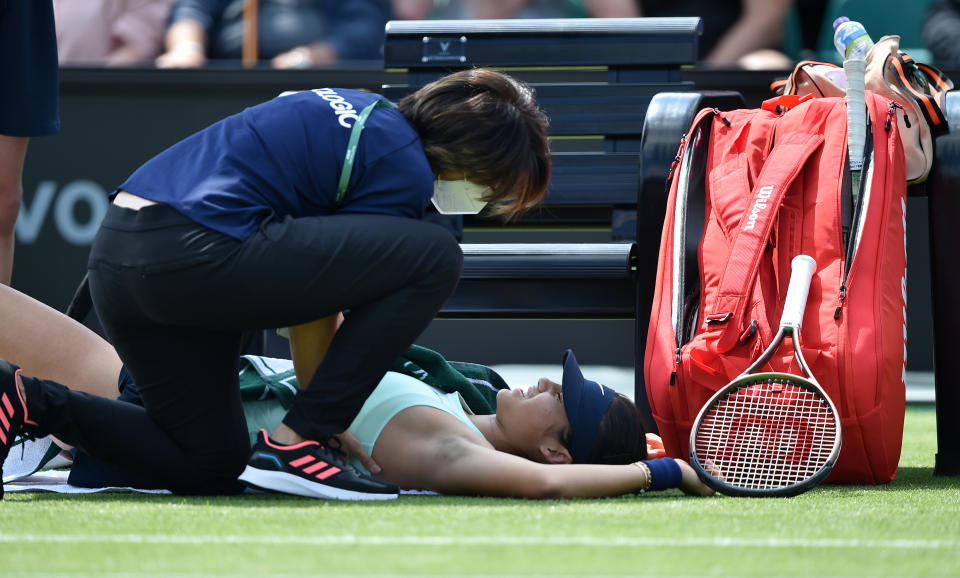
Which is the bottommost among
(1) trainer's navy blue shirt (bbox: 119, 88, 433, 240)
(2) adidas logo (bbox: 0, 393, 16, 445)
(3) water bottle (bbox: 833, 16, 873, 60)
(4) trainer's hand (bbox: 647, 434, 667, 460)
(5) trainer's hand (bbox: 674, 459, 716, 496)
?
(4) trainer's hand (bbox: 647, 434, 667, 460)

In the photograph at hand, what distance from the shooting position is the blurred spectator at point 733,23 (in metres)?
5.50

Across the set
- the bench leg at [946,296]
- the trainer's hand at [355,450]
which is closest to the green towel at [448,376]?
the trainer's hand at [355,450]

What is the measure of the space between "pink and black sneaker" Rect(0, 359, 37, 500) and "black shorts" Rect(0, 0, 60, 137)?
1324 mm

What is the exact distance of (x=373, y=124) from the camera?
8.31 ft

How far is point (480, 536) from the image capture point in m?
2.06

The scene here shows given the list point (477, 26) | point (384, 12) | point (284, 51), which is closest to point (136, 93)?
point (284, 51)

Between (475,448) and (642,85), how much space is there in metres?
2.17

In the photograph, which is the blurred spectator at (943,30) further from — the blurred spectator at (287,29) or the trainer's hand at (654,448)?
the trainer's hand at (654,448)

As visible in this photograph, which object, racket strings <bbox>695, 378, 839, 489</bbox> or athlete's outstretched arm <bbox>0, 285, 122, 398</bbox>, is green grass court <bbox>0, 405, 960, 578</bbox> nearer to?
racket strings <bbox>695, 378, 839, 489</bbox>

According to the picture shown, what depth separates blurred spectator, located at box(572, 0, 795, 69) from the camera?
5.50 metres

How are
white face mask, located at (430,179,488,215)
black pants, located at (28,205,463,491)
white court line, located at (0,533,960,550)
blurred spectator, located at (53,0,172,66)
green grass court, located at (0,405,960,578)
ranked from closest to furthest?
green grass court, located at (0,405,960,578), white court line, located at (0,533,960,550), black pants, located at (28,205,463,491), white face mask, located at (430,179,488,215), blurred spectator, located at (53,0,172,66)

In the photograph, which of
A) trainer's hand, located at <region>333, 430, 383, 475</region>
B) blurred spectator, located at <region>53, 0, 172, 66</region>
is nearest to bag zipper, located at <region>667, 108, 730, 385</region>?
trainer's hand, located at <region>333, 430, 383, 475</region>

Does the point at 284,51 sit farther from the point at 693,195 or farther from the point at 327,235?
the point at 327,235

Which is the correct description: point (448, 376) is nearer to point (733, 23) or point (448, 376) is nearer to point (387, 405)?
point (387, 405)
